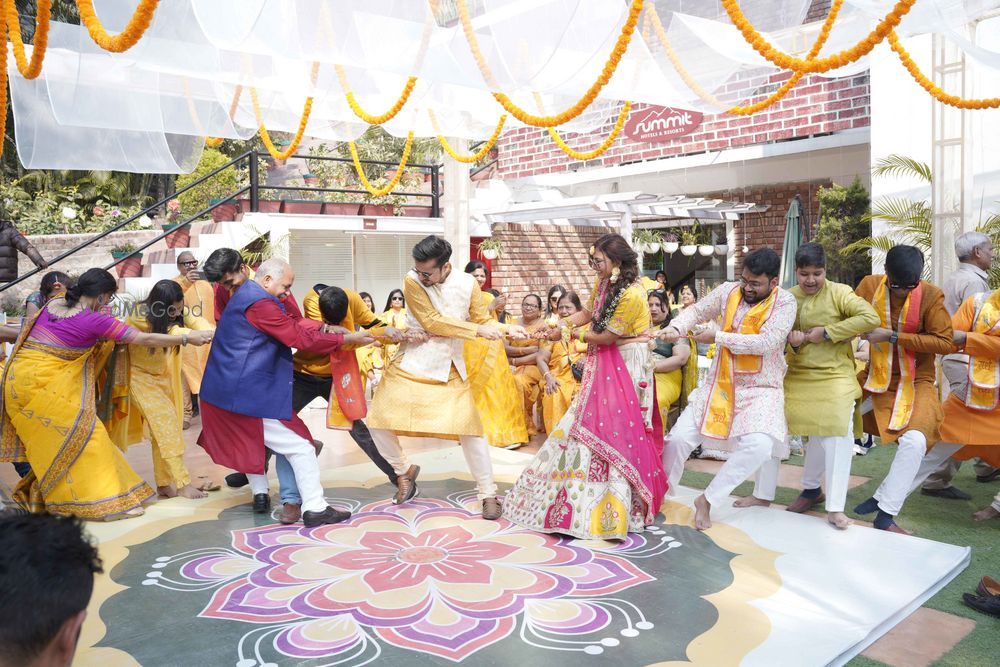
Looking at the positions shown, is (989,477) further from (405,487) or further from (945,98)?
(405,487)

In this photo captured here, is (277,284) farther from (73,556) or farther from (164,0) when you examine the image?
(73,556)

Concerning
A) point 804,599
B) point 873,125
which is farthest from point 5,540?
point 873,125

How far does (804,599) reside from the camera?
3475 mm

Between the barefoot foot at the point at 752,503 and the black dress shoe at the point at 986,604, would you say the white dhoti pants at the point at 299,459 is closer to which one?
the barefoot foot at the point at 752,503

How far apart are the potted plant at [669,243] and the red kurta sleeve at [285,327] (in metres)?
7.43

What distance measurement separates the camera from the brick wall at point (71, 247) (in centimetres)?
1294

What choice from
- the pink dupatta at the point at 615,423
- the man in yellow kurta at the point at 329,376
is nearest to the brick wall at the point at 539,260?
the man in yellow kurta at the point at 329,376

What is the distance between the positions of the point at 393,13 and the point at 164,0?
4.25ft

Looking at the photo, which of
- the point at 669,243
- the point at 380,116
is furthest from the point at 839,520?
the point at 669,243

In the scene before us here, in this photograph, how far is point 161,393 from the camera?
5.20m

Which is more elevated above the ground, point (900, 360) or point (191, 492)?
point (900, 360)

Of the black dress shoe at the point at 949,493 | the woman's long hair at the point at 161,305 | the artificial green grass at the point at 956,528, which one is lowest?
the artificial green grass at the point at 956,528

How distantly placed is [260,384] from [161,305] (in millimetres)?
983

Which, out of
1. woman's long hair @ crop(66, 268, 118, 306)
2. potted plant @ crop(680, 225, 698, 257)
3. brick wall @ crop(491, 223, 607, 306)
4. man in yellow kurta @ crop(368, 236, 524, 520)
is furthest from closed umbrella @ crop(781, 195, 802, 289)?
woman's long hair @ crop(66, 268, 118, 306)
